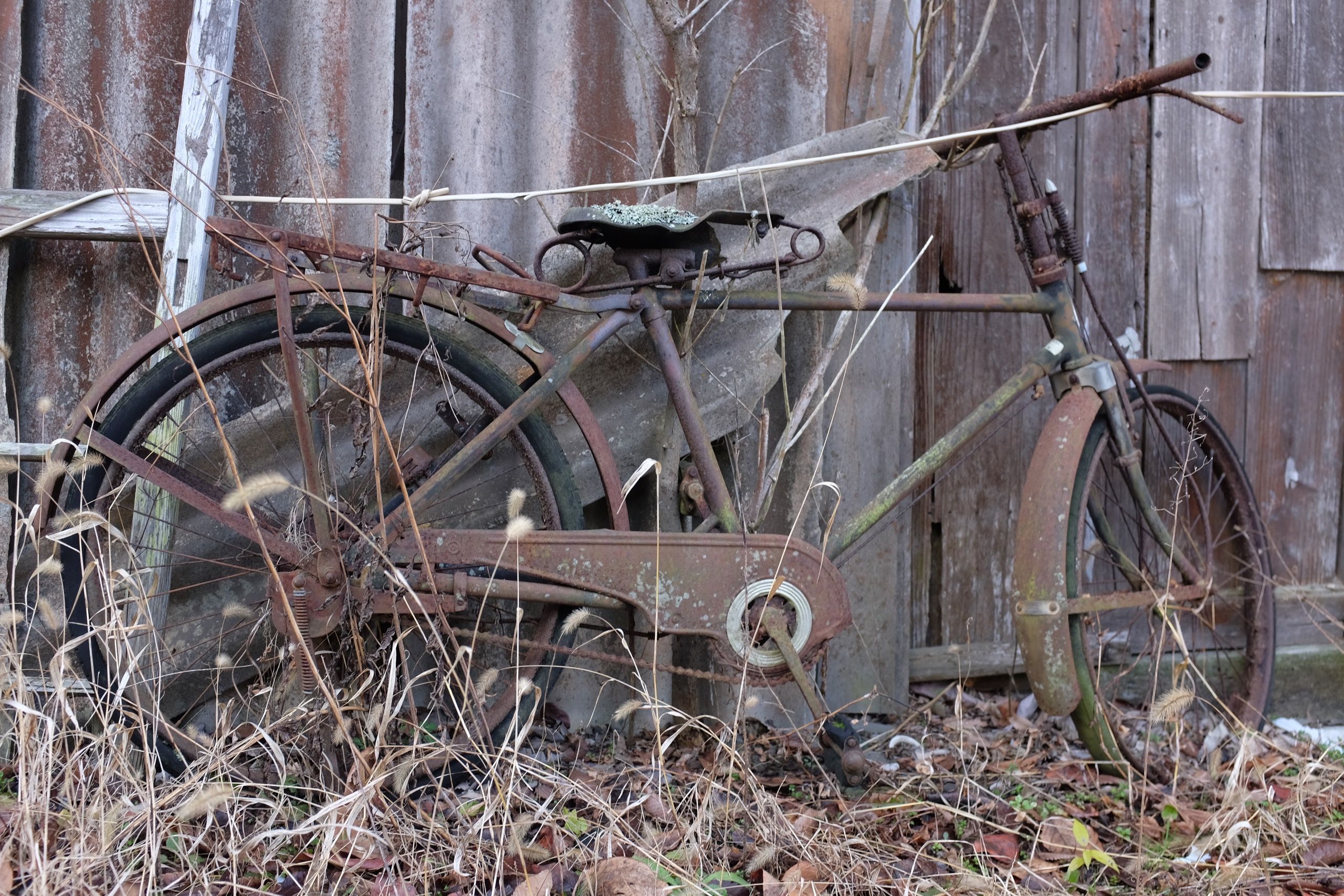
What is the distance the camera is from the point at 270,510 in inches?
92.8

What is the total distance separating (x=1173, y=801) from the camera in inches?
87.8

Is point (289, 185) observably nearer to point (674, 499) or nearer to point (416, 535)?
point (416, 535)

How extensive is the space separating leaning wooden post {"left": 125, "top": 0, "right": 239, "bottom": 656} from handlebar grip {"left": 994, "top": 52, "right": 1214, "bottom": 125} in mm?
1921

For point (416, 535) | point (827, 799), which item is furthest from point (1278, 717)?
point (416, 535)

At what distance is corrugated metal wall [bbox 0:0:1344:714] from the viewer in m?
2.39

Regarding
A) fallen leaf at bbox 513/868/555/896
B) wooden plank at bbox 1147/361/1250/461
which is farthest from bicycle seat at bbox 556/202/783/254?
wooden plank at bbox 1147/361/1250/461

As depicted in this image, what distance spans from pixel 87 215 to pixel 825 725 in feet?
6.98

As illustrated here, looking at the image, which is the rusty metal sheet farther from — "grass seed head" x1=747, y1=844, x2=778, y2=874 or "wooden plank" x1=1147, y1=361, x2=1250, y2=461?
"wooden plank" x1=1147, y1=361, x2=1250, y2=461

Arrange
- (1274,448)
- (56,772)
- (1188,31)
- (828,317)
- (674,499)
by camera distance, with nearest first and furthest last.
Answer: (56,772) → (674,499) → (828,317) → (1188,31) → (1274,448)

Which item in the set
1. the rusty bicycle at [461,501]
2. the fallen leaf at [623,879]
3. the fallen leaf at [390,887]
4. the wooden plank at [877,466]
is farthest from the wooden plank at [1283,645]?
the fallen leaf at [390,887]

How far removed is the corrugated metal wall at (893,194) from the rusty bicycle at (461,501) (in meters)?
0.27

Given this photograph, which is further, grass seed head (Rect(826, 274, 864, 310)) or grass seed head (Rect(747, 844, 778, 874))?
grass seed head (Rect(826, 274, 864, 310))

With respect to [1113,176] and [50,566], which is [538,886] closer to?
[50,566]

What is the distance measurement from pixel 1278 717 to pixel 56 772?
3416 millimetres
